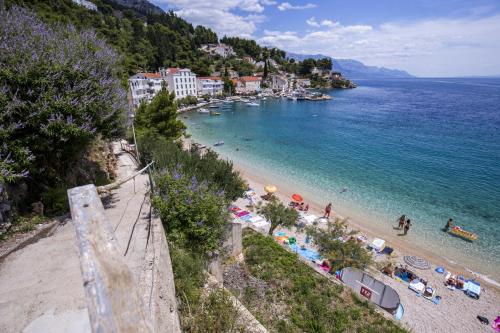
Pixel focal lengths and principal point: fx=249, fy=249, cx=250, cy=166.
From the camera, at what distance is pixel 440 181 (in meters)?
29.9

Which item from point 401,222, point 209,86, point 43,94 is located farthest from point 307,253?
point 209,86

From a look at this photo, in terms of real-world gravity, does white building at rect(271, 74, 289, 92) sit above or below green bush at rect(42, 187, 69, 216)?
above

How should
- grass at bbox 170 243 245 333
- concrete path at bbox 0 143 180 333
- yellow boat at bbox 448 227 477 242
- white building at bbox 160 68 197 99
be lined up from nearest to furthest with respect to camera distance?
concrete path at bbox 0 143 180 333 → grass at bbox 170 243 245 333 → yellow boat at bbox 448 227 477 242 → white building at bbox 160 68 197 99

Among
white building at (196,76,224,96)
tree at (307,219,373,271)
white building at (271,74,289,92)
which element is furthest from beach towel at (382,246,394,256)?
white building at (271,74,289,92)

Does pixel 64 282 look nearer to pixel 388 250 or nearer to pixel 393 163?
pixel 388 250

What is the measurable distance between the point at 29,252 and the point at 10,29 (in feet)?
20.3

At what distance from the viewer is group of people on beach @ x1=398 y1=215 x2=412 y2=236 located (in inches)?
815

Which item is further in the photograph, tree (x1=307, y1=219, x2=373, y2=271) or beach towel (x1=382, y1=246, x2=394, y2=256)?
beach towel (x1=382, y1=246, x2=394, y2=256)

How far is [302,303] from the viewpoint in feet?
31.1

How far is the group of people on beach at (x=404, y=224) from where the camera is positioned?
67.9 ft

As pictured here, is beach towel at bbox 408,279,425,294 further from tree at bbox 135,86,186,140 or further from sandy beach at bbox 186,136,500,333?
tree at bbox 135,86,186,140

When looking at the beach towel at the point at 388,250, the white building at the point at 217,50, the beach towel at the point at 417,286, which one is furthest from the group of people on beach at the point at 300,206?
the white building at the point at 217,50

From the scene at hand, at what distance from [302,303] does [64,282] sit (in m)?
7.76

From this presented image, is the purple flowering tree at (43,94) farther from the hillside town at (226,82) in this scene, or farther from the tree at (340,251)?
the hillside town at (226,82)
